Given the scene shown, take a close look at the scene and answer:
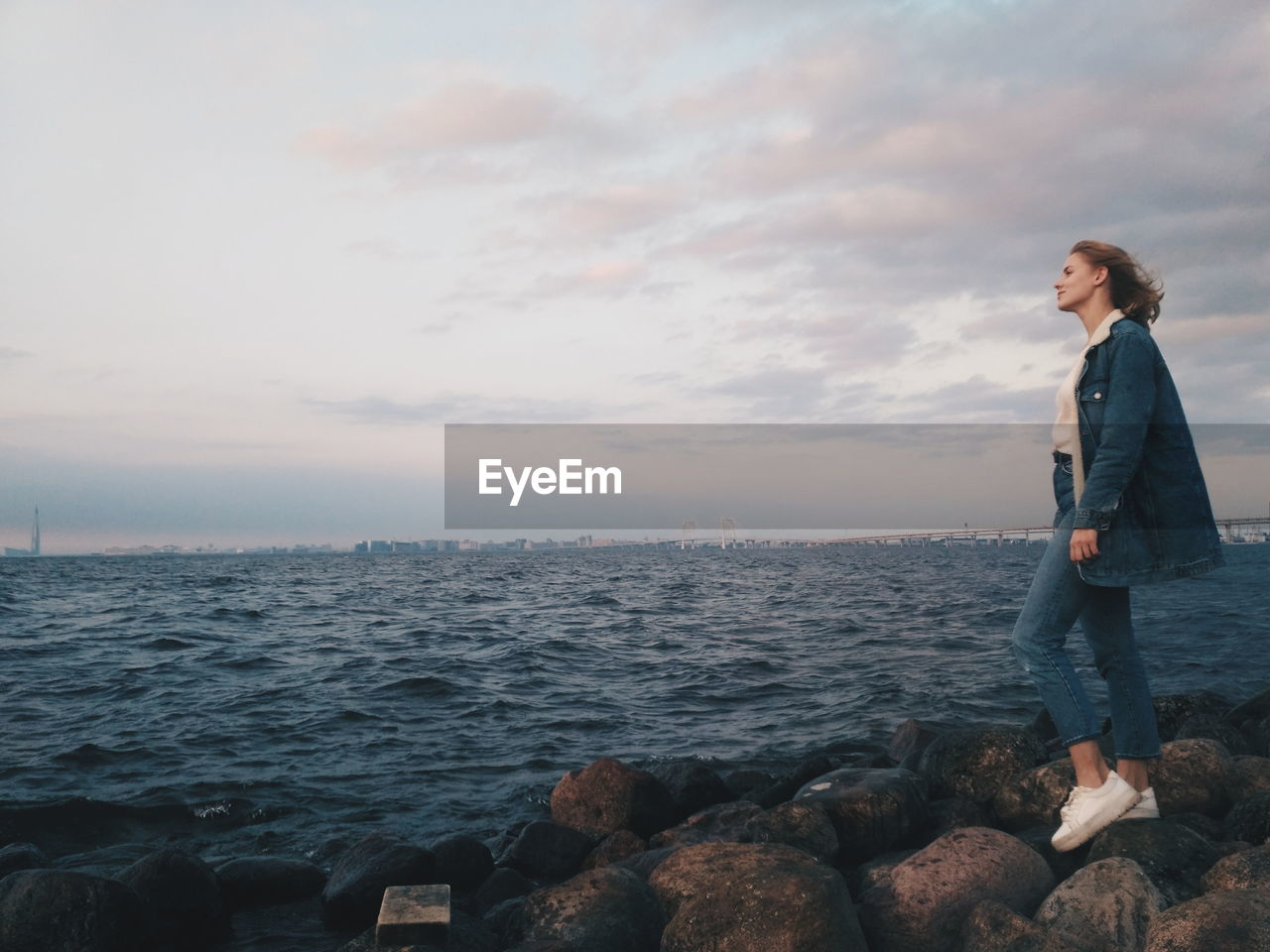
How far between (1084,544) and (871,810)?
245cm

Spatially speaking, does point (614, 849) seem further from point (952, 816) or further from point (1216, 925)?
point (1216, 925)

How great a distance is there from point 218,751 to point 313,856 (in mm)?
3605

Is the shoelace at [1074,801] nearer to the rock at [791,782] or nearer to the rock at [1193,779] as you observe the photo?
the rock at [1193,779]

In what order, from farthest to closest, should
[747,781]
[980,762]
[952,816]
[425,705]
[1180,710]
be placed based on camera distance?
[425,705], [1180,710], [747,781], [980,762], [952,816]

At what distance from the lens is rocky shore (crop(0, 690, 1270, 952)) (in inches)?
136

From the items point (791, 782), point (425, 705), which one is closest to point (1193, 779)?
point (791, 782)

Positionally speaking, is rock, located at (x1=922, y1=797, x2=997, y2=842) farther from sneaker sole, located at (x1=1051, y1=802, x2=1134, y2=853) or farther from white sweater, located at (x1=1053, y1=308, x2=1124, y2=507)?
white sweater, located at (x1=1053, y1=308, x2=1124, y2=507)

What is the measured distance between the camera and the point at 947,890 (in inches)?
153

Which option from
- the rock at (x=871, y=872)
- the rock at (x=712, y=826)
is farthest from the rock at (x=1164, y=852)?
the rock at (x=712, y=826)

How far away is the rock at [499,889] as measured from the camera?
497 cm

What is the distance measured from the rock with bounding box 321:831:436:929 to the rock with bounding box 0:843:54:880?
6.42 ft

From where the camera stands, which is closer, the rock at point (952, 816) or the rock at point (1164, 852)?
the rock at point (1164, 852)

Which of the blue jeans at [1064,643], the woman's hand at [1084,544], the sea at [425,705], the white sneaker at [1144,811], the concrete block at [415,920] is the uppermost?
the woman's hand at [1084,544]

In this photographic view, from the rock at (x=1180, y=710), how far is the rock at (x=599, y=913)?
5541 mm
